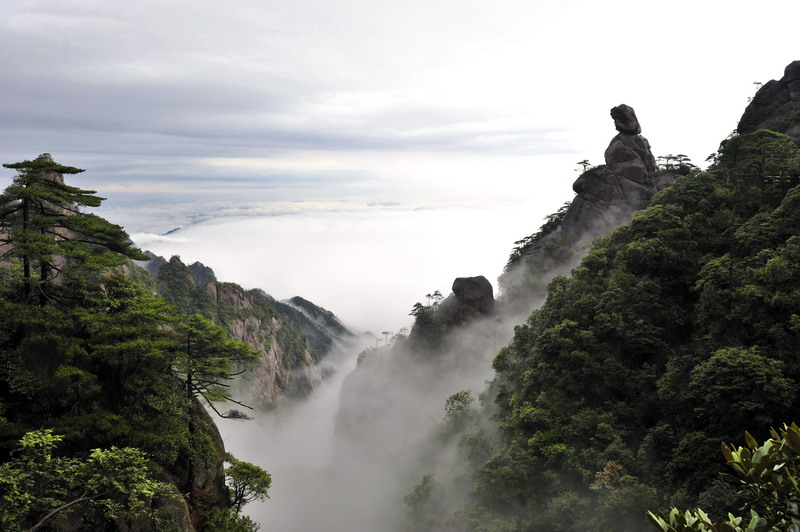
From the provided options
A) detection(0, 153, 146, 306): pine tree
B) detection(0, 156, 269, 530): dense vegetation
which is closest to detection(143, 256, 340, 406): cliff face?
detection(0, 156, 269, 530): dense vegetation

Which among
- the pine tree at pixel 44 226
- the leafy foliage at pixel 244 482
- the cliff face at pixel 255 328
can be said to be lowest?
the cliff face at pixel 255 328

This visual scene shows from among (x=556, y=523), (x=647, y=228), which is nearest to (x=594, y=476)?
(x=556, y=523)

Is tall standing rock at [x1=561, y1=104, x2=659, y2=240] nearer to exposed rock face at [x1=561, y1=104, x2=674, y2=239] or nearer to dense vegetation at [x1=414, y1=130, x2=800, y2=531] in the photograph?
exposed rock face at [x1=561, y1=104, x2=674, y2=239]

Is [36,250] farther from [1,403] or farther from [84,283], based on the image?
[1,403]

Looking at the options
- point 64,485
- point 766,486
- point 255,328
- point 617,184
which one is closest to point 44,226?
point 64,485

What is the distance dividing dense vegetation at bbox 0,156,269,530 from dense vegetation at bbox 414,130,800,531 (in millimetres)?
20894

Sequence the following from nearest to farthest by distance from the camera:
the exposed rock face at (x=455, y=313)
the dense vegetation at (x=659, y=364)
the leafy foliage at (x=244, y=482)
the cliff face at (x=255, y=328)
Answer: the dense vegetation at (x=659, y=364)
the leafy foliage at (x=244, y=482)
the exposed rock face at (x=455, y=313)
the cliff face at (x=255, y=328)

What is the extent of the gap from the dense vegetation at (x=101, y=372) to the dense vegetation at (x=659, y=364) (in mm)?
20894

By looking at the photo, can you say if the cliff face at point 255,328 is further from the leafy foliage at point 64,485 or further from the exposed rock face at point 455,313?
the leafy foliage at point 64,485

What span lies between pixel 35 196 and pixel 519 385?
37639 millimetres

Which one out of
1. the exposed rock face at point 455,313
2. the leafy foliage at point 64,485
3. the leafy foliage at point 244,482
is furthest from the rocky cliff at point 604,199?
the leafy foliage at point 64,485

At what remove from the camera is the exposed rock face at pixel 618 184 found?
66.4 meters

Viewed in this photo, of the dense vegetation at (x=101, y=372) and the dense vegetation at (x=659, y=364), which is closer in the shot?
the dense vegetation at (x=101, y=372)

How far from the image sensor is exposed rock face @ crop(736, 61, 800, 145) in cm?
5109
